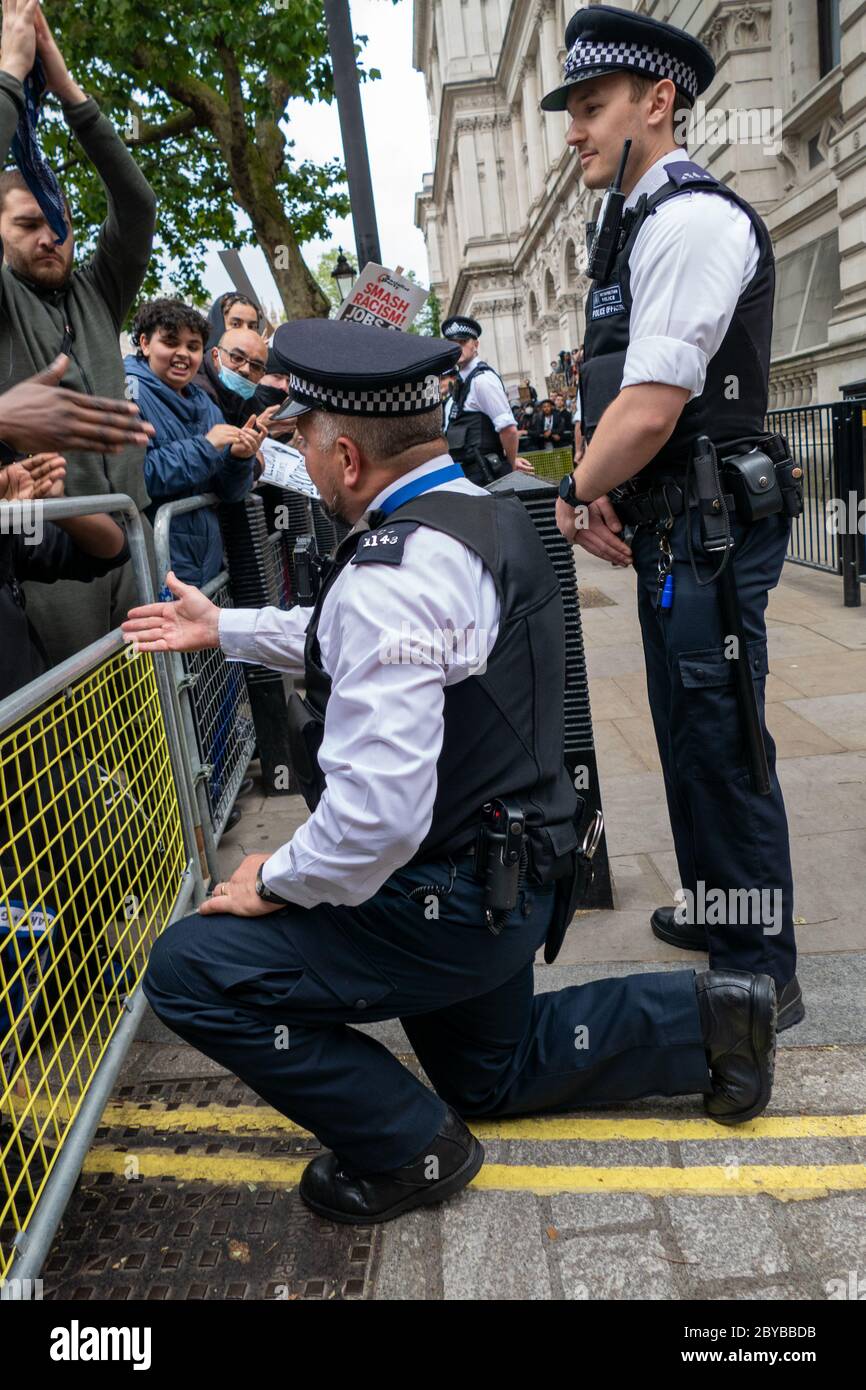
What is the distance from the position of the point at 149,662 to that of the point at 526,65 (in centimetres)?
4603

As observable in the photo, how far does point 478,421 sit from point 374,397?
680 cm

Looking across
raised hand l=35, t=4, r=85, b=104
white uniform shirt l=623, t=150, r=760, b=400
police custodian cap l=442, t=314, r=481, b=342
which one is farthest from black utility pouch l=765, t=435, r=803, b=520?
police custodian cap l=442, t=314, r=481, b=342

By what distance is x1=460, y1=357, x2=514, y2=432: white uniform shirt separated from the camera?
28.2ft

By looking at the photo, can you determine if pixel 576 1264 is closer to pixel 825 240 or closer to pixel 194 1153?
pixel 194 1153

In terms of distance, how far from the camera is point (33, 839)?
2.24 meters

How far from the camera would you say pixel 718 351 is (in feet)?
8.59

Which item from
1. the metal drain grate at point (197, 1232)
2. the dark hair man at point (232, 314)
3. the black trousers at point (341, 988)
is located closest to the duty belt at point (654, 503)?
the black trousers at point (341, 988)

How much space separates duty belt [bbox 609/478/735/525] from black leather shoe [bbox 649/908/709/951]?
123 cm

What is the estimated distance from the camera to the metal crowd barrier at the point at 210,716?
3.54 meters

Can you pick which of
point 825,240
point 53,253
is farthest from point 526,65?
point 53,253

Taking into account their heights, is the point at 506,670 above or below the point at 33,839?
above

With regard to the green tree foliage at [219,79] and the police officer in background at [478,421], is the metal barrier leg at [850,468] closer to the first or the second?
the police officer in background at [478,421]

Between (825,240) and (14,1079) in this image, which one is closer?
(14,1079)
